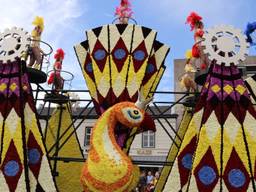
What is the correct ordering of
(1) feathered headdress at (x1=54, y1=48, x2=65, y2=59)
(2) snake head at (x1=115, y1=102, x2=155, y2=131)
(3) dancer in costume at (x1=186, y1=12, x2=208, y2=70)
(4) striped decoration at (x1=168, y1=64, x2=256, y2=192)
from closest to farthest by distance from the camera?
(4) striped decoration at (x1=168, y1=64, x2=256, y2=192) → (2) snake head at (x1=115, y1=102, x2=155, y2=131) → (3) dancer in costume at (x1=186, y1=12, x2=208, y2=70) → (1) feathered headdress at (x1=54, y1=48, x2=65, y2=59)

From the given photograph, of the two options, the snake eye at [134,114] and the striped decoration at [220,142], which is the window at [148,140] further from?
the snake eye at [134,114]

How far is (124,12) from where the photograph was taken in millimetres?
7602

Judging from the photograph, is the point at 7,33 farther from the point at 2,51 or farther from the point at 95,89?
the point at 95,89

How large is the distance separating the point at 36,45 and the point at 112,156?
300 centimetres

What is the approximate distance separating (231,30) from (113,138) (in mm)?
2396

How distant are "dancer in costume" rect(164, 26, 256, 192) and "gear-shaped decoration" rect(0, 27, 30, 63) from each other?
9.39 ft

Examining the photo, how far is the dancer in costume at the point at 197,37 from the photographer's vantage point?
23.1ft

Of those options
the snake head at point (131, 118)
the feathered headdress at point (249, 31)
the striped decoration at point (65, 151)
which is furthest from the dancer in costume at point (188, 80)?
the striped decoration at point (65, 151)

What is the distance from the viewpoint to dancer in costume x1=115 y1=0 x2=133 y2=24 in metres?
7.54

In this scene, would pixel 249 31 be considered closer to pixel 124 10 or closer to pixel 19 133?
pixel 124 10

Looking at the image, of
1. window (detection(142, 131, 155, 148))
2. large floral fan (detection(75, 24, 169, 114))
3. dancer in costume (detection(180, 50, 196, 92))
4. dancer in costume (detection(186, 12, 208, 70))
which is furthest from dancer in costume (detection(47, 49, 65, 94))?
window (detection(142, 131, 155, 148))

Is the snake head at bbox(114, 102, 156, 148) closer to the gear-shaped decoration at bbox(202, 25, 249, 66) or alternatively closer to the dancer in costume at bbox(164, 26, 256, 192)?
the dancer in costume at bbox(164, 26, 256, 192)

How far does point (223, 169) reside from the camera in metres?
5.68

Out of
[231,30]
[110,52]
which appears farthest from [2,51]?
[231,30]
